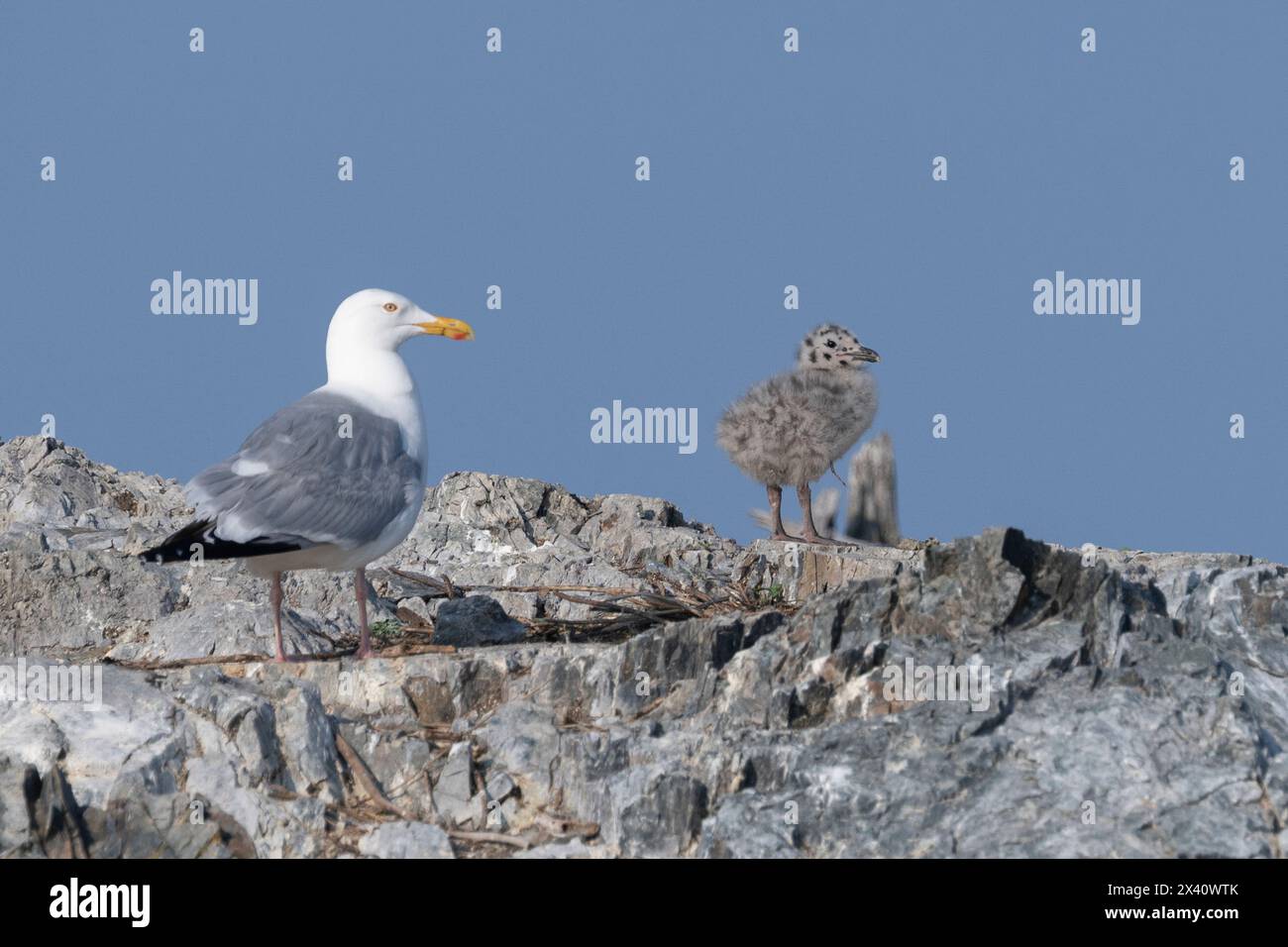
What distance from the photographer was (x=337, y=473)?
11.0 metres

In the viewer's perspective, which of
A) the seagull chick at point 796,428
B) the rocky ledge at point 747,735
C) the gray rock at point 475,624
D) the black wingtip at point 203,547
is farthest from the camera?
the seagull chick at point 796,428

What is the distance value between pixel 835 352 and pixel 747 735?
892 cm

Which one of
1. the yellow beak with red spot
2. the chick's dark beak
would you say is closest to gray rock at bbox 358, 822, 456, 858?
the yellow beak with red spot

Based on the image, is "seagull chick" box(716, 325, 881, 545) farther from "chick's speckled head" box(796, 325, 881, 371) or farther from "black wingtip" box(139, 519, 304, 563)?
"black wingtip" box(139, 519, 304, 563)

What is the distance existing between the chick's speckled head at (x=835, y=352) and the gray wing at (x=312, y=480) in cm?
644

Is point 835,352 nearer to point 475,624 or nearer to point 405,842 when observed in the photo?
point 475,624

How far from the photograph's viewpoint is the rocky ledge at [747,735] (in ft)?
25.8

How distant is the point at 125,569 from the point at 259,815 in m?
4.91

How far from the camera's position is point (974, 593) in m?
9.05

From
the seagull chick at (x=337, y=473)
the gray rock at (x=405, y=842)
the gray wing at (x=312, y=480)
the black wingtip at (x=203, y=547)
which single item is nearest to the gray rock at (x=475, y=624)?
the seagull chick at (x=337, y=473)

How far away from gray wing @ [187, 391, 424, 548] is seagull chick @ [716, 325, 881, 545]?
17.4 ft

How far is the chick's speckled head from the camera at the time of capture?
16859 millimetres

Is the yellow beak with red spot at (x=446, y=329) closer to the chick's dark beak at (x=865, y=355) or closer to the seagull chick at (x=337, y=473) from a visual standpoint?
the seagull chick at (x=337, y=473)
